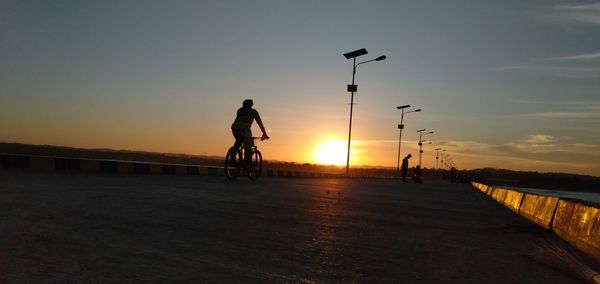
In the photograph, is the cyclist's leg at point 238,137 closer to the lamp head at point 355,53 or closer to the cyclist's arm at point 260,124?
the cyclist's arm at point 260,124

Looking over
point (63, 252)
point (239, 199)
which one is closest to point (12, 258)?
point (63, 252)

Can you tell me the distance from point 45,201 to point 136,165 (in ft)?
48.3

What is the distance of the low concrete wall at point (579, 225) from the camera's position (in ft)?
16.3

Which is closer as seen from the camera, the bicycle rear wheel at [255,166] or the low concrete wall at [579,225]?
the low concrete wall at [579,225]

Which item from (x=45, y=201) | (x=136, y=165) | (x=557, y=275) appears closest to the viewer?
(x=557, y=275)

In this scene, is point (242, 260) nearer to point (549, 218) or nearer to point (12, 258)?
point (12, 258)

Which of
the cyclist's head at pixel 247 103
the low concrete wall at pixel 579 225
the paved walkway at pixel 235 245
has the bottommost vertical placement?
the paved walkway at pixel 235 245

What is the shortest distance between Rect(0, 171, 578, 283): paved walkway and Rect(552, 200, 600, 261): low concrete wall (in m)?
0.29

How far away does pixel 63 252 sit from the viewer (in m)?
3.80

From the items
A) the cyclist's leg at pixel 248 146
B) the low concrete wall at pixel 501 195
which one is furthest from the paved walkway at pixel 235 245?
the low concrete wall at pixel 501 195

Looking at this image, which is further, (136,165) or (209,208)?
(136,165)

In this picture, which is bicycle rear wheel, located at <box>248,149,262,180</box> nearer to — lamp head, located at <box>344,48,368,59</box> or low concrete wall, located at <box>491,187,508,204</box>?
low concrete wall, located at <box>491,187,508,204</box>

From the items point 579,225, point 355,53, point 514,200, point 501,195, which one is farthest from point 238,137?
point 355,53

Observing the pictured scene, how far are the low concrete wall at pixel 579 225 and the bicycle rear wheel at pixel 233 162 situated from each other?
32.8ft
